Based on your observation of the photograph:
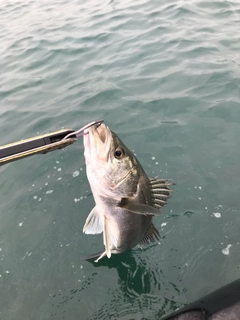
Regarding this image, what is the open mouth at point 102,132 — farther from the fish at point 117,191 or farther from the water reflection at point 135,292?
the water reflection at point 135,292

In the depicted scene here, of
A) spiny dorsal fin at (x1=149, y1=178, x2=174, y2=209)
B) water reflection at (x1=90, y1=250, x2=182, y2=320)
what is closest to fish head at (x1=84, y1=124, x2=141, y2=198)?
spiny dorsal fin at (x1=149, y1=178, x2=174, y2=209)

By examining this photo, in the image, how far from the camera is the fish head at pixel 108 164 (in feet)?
10.0

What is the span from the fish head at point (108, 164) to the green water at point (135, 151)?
1.58 meters

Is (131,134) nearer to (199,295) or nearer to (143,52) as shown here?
(199,295)

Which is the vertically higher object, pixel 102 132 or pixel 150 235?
pixel 102 132

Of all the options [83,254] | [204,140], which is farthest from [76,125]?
[83,254]

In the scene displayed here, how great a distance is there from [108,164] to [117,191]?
0.92 feet

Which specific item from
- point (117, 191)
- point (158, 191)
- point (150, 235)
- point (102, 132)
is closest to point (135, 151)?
point (150, 235)

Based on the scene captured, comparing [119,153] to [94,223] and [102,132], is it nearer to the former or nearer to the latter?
[102,132]

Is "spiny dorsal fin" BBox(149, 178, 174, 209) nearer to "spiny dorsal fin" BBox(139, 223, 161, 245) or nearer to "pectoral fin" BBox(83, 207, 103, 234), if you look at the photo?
"spiny dorsal fin" BBox(139, 223, 161, 245)

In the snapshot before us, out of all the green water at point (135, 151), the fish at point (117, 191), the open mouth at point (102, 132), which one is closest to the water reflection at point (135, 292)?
the green water at point (135, 151)

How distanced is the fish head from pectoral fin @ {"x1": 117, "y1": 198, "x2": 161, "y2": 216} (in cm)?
7

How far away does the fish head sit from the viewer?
306 cm

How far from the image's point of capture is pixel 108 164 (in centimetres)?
312
